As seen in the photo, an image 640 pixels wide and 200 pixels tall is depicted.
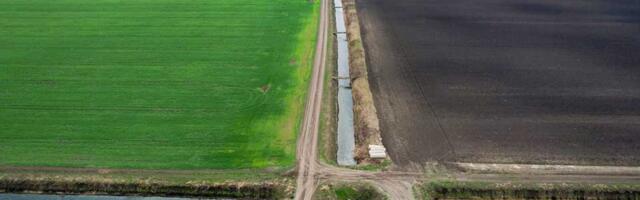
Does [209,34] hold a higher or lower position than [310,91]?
higher

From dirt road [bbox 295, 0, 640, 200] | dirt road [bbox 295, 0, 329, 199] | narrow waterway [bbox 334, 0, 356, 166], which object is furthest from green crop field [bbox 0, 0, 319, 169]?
narrow waterway [bbox 334, 0, 356, 166]

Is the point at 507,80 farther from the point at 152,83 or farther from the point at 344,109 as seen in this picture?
the point at 152,83

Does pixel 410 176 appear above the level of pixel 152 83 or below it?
below

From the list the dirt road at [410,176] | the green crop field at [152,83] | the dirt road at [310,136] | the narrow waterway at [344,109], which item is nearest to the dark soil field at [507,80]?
the dirt road at [410,176]

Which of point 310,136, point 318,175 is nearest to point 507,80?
point 310,136

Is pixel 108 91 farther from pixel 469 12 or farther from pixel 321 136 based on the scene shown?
pixel 469 12

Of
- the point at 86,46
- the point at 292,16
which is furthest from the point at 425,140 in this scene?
the point at 86,46

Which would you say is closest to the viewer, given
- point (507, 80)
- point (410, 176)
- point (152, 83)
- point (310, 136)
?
point (410, 176)
